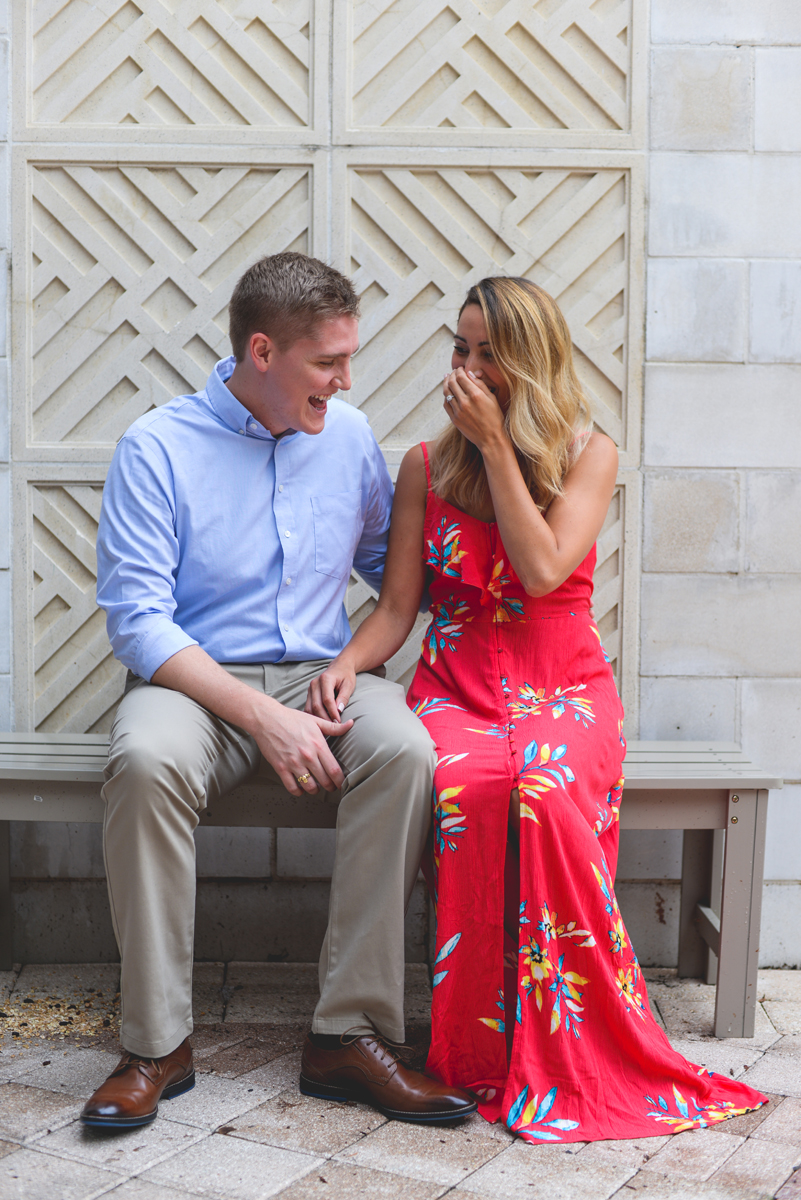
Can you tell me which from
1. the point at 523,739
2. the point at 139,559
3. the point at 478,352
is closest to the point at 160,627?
the point at 139,559

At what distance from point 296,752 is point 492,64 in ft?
6.81

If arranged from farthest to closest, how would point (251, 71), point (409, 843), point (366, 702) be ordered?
point (251, 71) → point (366, 702) → point (409, 843)

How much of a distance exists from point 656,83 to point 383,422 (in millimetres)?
1252

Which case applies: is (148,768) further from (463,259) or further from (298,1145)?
(463,259)

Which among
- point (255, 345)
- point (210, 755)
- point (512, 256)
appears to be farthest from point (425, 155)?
point (210, 755)

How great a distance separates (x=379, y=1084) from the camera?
2090mm

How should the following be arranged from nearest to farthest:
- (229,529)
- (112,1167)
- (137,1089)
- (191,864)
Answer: (112,1167)
(137,1089)
(191,864)
(229,529)

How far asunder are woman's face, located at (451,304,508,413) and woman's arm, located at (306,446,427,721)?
27 centimetres

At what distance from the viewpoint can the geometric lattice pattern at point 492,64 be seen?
2.91m

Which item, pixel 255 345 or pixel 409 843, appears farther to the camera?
pixel 255 345

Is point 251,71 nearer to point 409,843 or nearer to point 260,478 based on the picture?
point 260,478

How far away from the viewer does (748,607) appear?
3.04 meters

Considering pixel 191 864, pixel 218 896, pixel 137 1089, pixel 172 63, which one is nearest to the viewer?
pixel 137 1089

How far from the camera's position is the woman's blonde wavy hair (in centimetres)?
239
